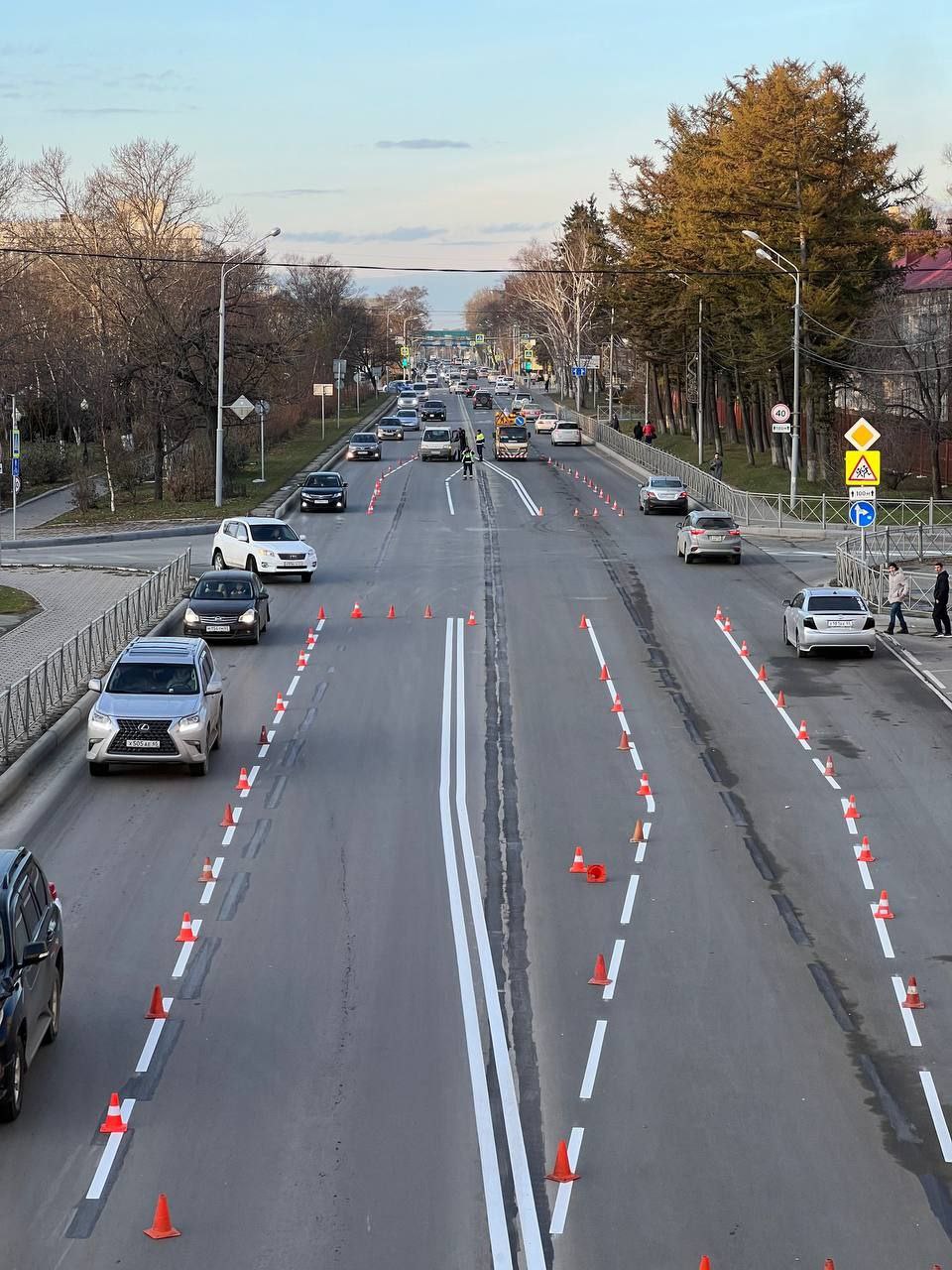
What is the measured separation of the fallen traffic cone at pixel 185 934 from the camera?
15867mm

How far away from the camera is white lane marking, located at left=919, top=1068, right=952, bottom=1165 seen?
1144 cm

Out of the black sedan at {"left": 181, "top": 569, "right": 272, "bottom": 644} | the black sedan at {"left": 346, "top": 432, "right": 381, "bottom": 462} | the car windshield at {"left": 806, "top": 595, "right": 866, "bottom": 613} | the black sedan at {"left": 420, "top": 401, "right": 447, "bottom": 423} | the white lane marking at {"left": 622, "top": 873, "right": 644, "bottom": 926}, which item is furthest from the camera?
the black sedan at {"left": 420, "top": 401, "right": 447, "bottom": 423}

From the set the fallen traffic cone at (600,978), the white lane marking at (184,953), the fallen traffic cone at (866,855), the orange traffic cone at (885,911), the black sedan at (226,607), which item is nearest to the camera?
the fallen traffic cone at (600,978)

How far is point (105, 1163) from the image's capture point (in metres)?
11.0

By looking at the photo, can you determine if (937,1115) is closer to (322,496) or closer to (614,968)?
(614,968)

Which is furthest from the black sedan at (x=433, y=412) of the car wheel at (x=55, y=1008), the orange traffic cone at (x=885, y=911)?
the car wheel at (x=55, y=1008)

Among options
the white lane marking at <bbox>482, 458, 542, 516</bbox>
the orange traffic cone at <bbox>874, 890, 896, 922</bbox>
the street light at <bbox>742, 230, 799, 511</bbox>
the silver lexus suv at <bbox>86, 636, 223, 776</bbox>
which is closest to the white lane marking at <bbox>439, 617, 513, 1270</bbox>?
the silver lexus suv at <bbox>86, 636, 223, 776</bbox>

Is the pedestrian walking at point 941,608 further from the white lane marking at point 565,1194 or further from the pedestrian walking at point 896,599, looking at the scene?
the white lane marking at point 565,1194

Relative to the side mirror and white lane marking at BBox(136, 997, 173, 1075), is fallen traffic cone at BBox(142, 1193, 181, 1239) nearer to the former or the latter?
the side mirror

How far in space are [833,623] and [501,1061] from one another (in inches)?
764

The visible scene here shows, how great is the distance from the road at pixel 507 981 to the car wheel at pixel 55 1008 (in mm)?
153

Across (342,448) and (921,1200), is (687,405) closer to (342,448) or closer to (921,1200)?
(342,448)

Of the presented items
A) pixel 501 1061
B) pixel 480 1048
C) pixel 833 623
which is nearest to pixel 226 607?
pixel 833 623

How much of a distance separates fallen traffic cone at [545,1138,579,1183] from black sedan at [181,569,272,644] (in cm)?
2158
